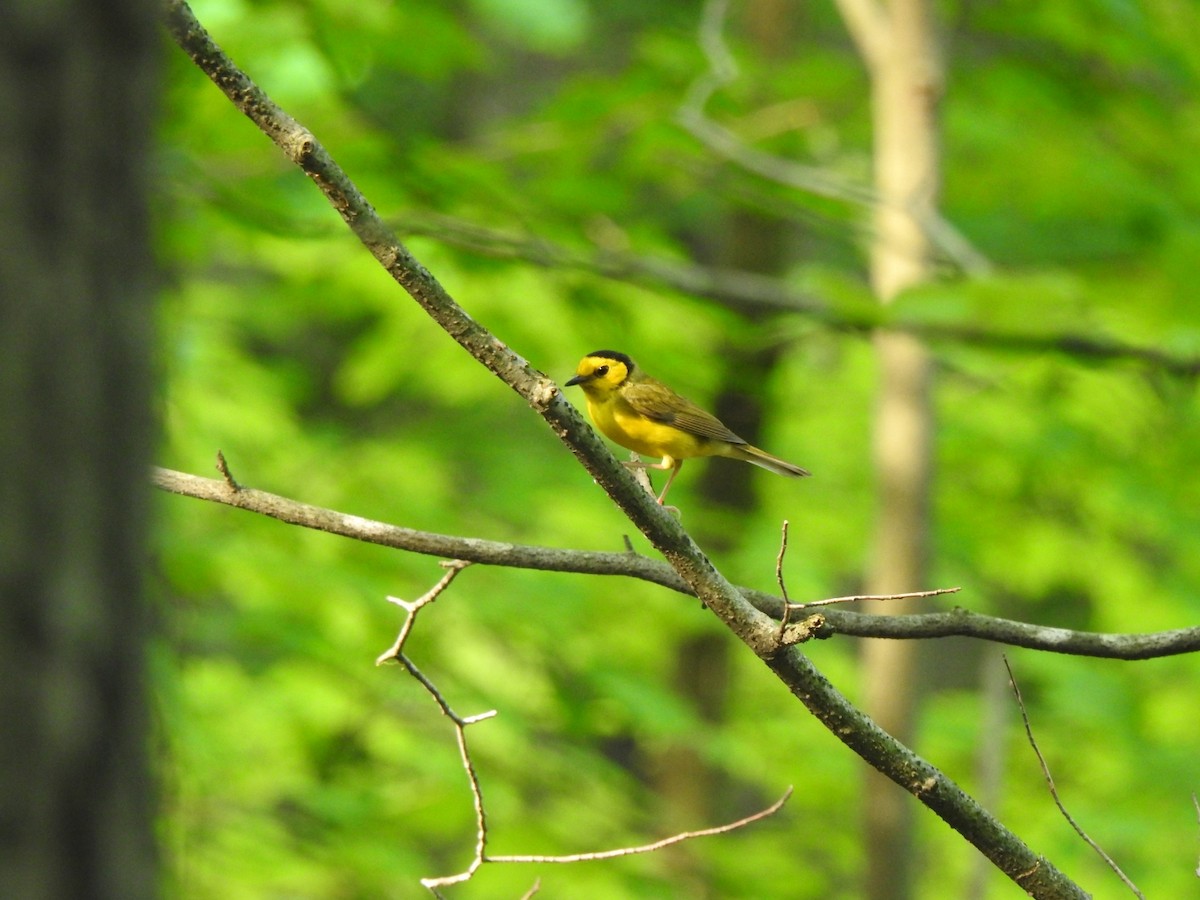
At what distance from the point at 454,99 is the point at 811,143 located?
22.1 ft

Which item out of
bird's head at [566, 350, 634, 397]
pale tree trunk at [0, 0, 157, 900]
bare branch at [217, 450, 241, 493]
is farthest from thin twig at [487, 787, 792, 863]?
bird's head at [566, 350, 634, 397]

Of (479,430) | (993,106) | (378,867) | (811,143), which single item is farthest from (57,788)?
(479,430)

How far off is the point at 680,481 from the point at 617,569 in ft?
24.4

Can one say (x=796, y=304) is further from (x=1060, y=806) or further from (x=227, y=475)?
(x=227, y=475)

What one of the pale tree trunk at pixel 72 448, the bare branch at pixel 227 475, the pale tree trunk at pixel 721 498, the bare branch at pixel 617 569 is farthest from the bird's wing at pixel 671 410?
the pale tree trunk at pixel 721 498

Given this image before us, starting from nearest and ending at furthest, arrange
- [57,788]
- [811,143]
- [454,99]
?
[57,788], [811,143], [454,99]

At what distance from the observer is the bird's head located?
4.74 m

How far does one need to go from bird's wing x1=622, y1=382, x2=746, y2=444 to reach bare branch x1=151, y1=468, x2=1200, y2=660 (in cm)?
201

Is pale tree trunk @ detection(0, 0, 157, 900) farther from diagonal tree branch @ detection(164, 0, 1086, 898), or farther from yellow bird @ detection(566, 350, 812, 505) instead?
yellow bird @ detection(566, 350, 812, 505)

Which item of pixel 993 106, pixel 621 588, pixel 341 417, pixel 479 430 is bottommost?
pixel 341 417

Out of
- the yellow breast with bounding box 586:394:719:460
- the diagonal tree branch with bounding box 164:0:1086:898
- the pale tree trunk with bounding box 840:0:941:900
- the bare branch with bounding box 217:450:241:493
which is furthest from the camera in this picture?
the pale tree trunk with bounding box 840:0:941:900

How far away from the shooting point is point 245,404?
32.9 feet

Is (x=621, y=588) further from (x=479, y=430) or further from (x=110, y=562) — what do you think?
(x=110, y=562)

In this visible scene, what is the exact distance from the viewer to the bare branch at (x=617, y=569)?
2.40 meters
